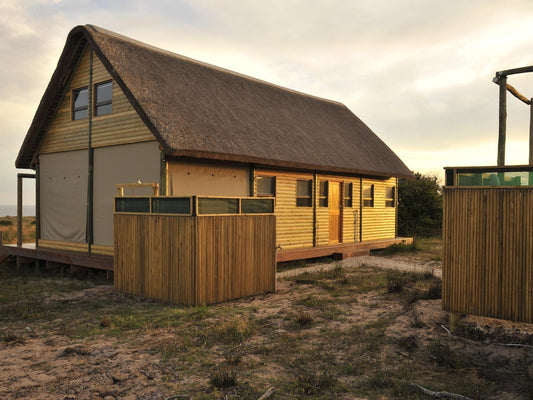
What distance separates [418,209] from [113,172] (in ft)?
60.8

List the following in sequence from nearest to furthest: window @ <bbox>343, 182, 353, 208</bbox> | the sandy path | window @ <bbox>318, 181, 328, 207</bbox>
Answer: the sandy path < window @ <bbox>318, 181, 328, 207</bbox> < window @ <bbox>343, 182, 353, 208</bbox>

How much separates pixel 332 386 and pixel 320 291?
5.59 metres

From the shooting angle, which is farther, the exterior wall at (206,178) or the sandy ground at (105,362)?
the exterior wall at (206,178)

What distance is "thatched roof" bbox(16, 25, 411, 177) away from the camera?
12.0 m

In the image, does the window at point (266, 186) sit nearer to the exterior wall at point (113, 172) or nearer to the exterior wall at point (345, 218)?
the exterior wall at point (345, 218)

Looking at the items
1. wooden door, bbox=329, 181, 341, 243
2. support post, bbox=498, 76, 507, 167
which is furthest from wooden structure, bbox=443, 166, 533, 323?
wooden door, bbox=329, 181, 341, 243

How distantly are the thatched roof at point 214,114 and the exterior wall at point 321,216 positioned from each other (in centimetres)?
77

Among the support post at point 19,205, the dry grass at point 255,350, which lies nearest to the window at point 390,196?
the dry grass at point 255,350

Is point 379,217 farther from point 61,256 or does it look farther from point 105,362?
point 105,362

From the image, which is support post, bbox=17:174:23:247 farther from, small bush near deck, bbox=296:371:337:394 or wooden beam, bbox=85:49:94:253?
small bush near deck, bbox=296:371:337:394

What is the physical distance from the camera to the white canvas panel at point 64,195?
14461 mm

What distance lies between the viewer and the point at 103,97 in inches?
547

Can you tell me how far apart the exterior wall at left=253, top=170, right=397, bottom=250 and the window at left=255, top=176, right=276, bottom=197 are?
15 centimetres

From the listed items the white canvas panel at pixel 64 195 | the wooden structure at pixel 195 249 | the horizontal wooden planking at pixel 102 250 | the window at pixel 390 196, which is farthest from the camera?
the window at pixel 390 196
